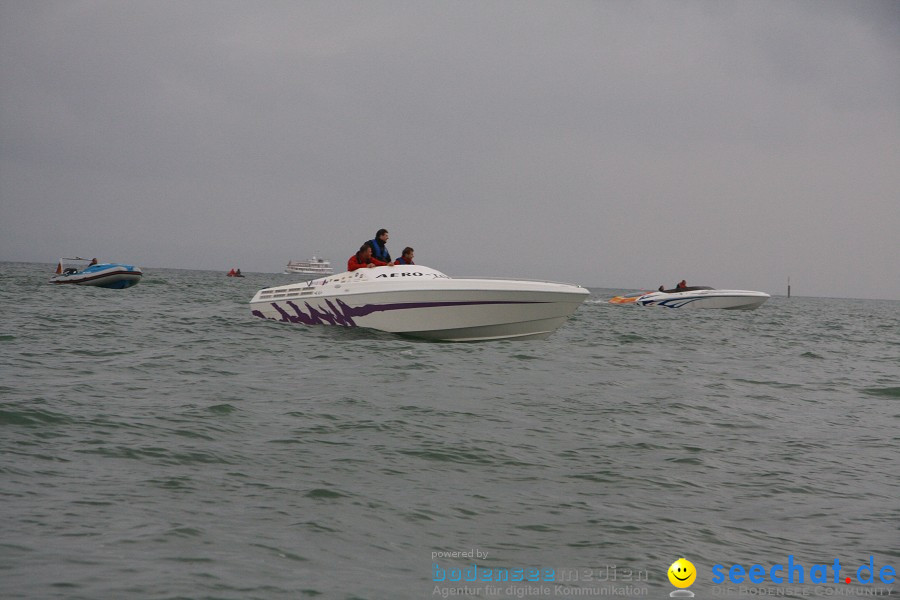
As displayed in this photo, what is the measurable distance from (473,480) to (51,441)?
3.21 meters

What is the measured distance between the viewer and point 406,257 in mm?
15852

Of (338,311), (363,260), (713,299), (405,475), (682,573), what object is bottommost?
(682,573)

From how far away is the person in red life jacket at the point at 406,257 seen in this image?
1584 centimetres

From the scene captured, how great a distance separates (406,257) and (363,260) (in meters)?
0.90

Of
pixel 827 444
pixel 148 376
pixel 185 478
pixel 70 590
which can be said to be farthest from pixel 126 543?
pixel 827 444

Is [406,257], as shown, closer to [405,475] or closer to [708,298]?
[405,475]

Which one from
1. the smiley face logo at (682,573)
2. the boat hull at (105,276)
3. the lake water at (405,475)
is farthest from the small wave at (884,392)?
the boat hull at (105,276)

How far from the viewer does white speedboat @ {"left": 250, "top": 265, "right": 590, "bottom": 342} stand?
46.4ft

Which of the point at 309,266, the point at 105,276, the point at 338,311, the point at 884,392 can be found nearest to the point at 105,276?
the point at 105,276

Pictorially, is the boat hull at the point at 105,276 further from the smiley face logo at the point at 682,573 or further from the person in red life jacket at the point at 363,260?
the smiley face logo at the point at 682,573

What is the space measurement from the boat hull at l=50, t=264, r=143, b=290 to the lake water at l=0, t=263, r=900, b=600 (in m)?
24.0

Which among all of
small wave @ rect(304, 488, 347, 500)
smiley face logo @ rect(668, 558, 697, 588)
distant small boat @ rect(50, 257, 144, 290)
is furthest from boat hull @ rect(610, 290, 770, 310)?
smiley face logo @ rect(668, 558, 697, 588)

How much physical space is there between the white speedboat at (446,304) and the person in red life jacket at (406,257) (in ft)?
2.26

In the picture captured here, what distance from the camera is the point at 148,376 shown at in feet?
29.7
